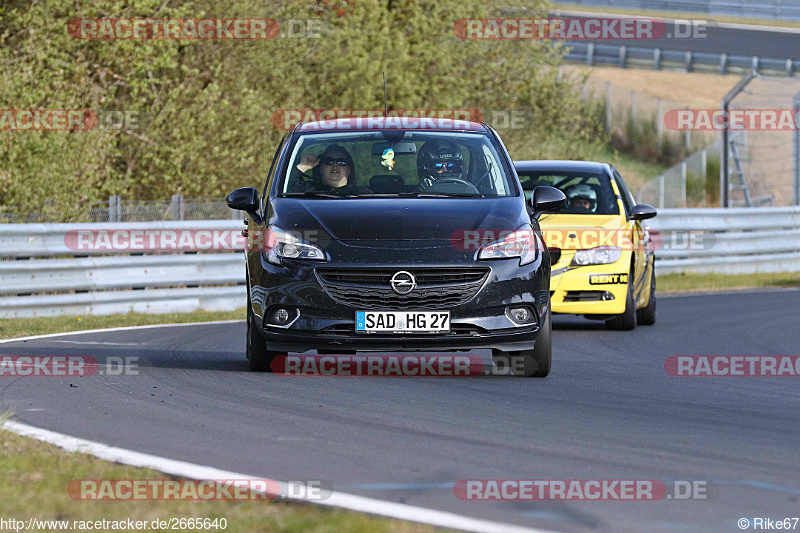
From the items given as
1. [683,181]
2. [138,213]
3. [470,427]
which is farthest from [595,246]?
[683,181]

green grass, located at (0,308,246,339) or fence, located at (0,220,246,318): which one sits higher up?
Result: fence, located at (0,220,246,318)

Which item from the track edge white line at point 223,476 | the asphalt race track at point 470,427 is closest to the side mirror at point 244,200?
the asphalt race track at point 470,427

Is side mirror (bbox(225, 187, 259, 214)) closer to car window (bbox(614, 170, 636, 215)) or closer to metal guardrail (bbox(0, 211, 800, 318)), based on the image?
car window (bbox(614, 170, 636, 215))

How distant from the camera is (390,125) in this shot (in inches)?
406

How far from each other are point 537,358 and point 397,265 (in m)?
1.38

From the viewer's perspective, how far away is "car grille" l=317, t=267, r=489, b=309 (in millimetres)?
8586

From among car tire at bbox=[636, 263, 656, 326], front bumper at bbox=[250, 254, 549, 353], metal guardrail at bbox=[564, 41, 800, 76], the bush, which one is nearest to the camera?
front bumper at bbox=[250, 254, 549, 353]

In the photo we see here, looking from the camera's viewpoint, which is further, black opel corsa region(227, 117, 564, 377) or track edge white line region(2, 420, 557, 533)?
black opel corsa region(227, 117, 564, 377)

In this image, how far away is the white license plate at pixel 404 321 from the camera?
339 inches

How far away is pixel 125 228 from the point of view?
16719 millimetres

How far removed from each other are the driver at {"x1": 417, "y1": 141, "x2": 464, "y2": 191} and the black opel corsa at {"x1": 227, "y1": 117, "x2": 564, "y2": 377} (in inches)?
0.6

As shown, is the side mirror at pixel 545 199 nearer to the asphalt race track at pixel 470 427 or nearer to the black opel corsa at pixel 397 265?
the black opel corsa at pixel 397 265

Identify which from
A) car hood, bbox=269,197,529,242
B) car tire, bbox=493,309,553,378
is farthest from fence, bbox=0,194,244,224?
car tire, bbox=493,309,553,378

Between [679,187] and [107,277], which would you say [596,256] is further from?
[679,187]
